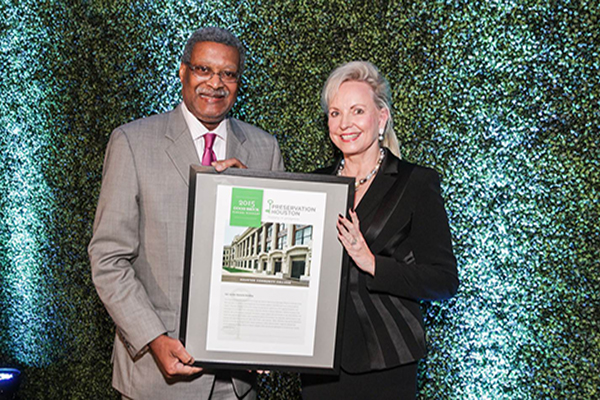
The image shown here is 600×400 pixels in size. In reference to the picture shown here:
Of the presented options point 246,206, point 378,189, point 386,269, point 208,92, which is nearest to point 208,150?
point 208,92

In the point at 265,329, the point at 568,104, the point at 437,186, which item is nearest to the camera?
the point at 265,329

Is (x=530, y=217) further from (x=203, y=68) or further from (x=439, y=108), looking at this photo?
(x=203, y=68)

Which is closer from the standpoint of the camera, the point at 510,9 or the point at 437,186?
the point at 437,186

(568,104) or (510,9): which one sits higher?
(510,9)

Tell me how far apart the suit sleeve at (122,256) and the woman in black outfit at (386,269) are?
21.3 inches

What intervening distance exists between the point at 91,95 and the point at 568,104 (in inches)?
86.4

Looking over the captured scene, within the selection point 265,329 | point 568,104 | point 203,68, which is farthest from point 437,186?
point 568,104

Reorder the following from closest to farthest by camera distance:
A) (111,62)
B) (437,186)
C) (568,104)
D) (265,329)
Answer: (265,329) → (437,186) → (568,104) → (111,62)

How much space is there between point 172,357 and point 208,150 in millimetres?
632

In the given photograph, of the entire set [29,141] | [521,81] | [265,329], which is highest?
[521,81]

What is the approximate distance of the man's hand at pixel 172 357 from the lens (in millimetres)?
1412

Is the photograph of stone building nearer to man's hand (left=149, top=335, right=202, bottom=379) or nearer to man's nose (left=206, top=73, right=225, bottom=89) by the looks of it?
man's hand (left=149, top=335, right=202, bottom=379)

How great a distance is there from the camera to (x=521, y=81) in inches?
88.2

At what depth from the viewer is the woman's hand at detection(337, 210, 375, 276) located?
1.42 m
